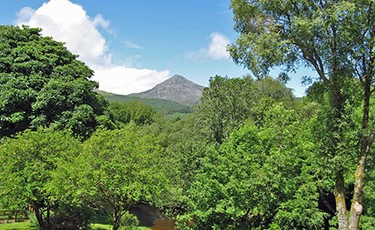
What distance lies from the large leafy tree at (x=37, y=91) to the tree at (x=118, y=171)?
941 cm

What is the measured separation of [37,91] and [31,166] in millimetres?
10198

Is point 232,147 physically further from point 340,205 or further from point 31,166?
point 31,166

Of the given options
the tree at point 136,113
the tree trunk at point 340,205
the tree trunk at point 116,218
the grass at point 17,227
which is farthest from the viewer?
the tree at point 136,113

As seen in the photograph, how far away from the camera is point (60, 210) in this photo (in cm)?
2064

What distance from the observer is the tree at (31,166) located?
1772 centimetres

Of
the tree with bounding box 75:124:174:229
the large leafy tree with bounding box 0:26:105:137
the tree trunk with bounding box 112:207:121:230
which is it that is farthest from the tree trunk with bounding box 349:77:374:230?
the large leafy tree with bounding box 0:26:105:137

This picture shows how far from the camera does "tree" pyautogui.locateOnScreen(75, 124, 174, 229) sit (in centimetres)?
1603

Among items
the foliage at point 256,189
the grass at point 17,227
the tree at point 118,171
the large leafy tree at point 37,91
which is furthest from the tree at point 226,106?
the grass at point 17,227

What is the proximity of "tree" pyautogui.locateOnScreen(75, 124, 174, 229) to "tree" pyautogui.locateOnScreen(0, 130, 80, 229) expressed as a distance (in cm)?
204

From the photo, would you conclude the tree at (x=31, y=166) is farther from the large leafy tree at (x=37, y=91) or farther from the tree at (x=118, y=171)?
the large leafy tree at (x=37, y=91)

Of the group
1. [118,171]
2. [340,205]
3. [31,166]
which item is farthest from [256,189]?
[31,166]

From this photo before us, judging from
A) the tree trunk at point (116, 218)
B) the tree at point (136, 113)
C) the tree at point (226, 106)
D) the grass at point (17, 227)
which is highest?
the tree at point (136, 113)

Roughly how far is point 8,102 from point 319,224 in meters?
22.1

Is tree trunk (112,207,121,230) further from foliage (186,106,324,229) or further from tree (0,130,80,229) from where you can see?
foliage (186,106,324,229)
